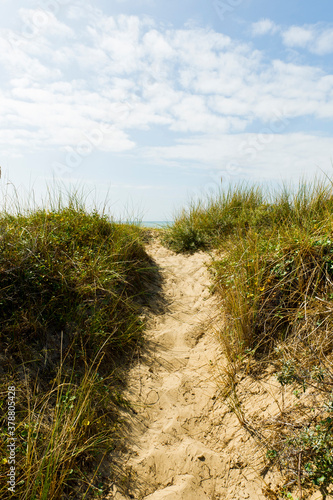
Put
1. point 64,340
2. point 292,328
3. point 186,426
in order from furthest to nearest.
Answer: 1. point 64,340
2. point 292,328
3. point 186,426

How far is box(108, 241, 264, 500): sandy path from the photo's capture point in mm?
2633

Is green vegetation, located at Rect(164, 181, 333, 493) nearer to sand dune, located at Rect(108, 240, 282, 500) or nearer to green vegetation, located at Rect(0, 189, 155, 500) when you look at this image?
sand dune, located at Rect(108, 240, 282, 500)

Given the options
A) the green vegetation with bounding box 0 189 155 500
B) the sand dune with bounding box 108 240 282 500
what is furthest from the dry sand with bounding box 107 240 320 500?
the green vegetation with bounding box 0 189 155 500

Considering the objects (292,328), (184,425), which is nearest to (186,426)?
(184,425)

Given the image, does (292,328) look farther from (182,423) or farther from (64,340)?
(64,340)

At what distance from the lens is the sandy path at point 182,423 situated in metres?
2.63

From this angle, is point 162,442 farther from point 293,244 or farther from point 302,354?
point 293,244

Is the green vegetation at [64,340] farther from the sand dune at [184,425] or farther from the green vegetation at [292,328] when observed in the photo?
the green vegetation at [292,328]

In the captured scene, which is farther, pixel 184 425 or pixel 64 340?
pixel 64 340

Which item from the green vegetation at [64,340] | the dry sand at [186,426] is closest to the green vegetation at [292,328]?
the dry sand at [186,426]

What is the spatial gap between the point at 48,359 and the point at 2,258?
50.5 inches

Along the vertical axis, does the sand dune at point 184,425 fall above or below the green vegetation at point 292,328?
below

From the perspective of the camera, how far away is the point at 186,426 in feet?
10.5

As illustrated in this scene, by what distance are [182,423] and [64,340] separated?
1.58m
